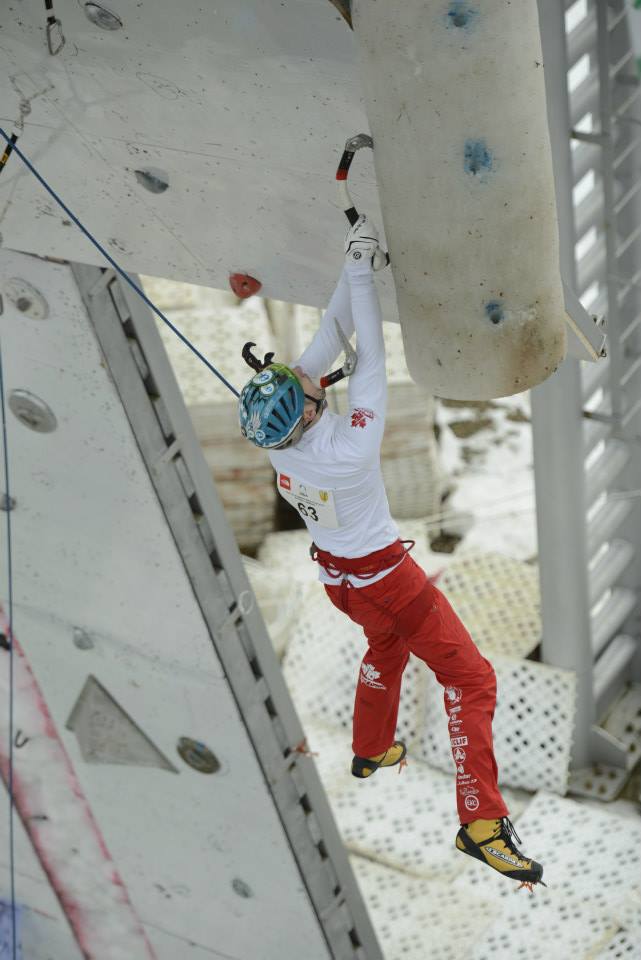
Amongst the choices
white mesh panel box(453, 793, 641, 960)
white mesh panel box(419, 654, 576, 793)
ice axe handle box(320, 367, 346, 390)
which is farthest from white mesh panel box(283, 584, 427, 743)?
ice axe handle box(320, 367, 346, 390)

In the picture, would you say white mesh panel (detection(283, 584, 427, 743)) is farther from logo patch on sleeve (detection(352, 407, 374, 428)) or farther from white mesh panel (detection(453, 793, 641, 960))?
logo patch on sleeve (detection(352, 407, 374, 428))

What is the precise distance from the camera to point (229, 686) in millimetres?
5027

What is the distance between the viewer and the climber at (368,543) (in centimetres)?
345

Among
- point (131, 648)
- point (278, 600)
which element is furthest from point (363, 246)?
point (278, 600)

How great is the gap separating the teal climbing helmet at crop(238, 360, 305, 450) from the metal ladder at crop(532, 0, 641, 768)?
10.1 ft

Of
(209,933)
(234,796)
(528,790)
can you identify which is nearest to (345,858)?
(234,796)

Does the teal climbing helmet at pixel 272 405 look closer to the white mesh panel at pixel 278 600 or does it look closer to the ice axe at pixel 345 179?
the ice axe at pixel 345 179

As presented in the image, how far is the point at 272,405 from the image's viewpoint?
343 centimetres

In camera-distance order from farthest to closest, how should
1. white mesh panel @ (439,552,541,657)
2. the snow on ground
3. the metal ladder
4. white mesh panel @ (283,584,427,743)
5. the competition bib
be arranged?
the snow on ground → white mesh panel @ (283,584,427,743) → white mesh panel @ (439,552,541,657) → the metal ladder → the competition bib

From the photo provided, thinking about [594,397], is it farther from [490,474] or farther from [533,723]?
[490,474]

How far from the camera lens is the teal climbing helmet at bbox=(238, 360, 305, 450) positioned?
11.3 feet

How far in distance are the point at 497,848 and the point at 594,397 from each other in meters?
3.55

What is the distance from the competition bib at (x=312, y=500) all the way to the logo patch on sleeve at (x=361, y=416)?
0.92 ft

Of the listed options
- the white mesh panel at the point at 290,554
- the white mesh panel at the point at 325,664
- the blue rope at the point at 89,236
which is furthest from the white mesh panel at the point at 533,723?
the blue rope at the point at 89,236
